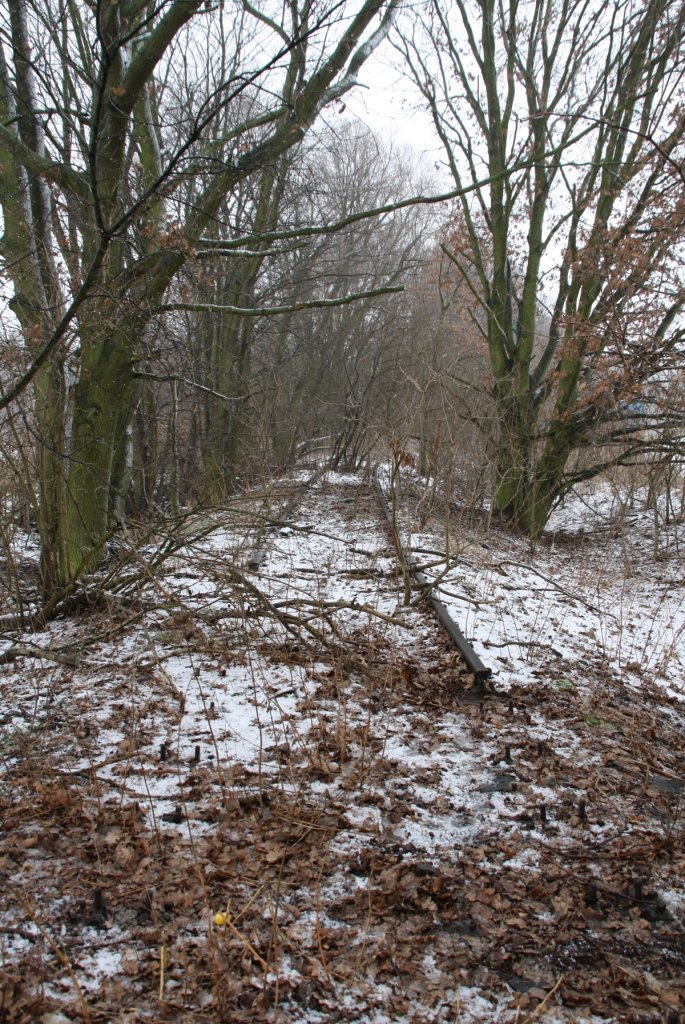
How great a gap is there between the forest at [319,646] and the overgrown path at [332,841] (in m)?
0.02

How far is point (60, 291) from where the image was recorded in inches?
278

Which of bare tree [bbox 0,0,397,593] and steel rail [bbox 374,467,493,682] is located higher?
bare tree [bbox 0,0,397,593]

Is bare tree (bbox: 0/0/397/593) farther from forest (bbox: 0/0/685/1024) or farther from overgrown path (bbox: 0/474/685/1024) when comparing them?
overgrown path (bbox: 0/474/685/1024)

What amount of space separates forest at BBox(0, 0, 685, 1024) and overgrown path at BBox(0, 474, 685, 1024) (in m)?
0.02

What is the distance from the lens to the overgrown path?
8.86 ft

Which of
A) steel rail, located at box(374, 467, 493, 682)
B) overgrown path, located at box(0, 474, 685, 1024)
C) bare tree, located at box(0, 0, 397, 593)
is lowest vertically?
overgrown path, located at box(0, 474, 685, 1024)

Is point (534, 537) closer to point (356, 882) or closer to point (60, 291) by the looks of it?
point (60, 291)

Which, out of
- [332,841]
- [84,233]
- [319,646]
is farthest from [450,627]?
[84,233]

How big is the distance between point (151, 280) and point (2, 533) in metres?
3.19

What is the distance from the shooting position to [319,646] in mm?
6062

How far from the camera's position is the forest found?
2898 millimetres

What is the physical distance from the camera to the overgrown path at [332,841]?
2701 mm

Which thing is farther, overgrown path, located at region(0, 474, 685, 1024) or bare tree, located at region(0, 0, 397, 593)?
bare tree, located at region(0, 0, 397, 593)

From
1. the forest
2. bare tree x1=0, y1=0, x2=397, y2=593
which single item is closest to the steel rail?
the forest
